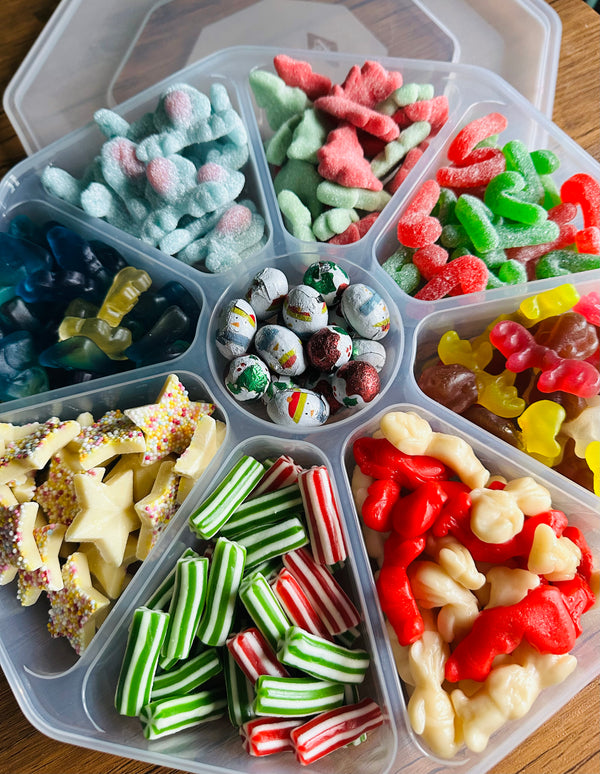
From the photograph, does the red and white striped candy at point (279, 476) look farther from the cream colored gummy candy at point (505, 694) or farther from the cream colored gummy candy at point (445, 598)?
the cream colored gummy candy at point (505, 694)

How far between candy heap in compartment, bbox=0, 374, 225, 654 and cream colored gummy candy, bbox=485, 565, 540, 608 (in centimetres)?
41

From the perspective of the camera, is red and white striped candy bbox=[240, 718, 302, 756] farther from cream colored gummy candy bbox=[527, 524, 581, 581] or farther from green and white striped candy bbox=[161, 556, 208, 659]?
cream colored gummy candy bbox=[527, 524, 581, 581]

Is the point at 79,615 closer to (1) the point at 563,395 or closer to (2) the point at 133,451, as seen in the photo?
(2) the point at 133,451

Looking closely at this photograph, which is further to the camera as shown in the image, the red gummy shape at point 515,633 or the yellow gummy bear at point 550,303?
the yellow gummy bear at point 550,303

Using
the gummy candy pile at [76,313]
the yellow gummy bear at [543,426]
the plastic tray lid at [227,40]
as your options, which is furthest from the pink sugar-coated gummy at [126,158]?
the yellow gummy bear at [543,426]

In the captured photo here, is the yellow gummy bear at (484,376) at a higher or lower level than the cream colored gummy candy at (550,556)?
higher

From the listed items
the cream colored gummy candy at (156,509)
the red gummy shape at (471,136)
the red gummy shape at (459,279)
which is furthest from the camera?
the red gummy shape at (471,136)

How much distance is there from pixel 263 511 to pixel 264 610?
0.46 feet

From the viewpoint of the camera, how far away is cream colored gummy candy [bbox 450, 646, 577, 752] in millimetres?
728

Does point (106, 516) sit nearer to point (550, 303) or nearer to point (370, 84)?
point (550, 303)

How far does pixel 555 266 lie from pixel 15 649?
976 mm

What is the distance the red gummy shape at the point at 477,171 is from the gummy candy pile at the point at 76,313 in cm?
46

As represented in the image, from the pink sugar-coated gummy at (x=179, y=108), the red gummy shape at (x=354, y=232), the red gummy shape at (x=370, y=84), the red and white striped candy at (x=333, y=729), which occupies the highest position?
the pink sugar-coated gummy at (x=179, y=108)

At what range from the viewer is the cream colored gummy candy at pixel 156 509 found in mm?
831
